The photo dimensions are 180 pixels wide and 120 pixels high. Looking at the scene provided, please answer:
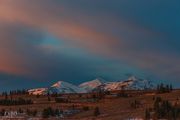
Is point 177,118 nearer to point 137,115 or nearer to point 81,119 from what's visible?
point 137,115

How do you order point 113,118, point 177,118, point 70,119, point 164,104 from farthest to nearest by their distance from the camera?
point 70,119
point 113,118
point 164,104
point 177,118

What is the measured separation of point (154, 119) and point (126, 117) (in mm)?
19144

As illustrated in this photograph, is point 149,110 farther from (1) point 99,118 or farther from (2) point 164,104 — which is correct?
(1) point 99,118

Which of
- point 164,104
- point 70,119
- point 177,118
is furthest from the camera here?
point 70,119

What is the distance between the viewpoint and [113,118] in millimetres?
181000

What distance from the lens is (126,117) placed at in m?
177

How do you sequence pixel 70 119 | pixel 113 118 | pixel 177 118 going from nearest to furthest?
pixel 177 118, pixel 113 118, pixel 70 119

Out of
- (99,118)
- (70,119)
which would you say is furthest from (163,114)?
(70,119)

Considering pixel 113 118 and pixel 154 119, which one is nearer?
pixel 154 119

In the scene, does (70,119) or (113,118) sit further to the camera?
(70,119)

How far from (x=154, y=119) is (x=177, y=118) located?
25.9ft

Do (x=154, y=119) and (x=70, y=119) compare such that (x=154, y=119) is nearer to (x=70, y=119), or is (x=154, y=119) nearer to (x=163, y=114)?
(x=163, y=114)

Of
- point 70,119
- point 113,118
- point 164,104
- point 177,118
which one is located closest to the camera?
point 177,118

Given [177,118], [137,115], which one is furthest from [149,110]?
[177,118]
